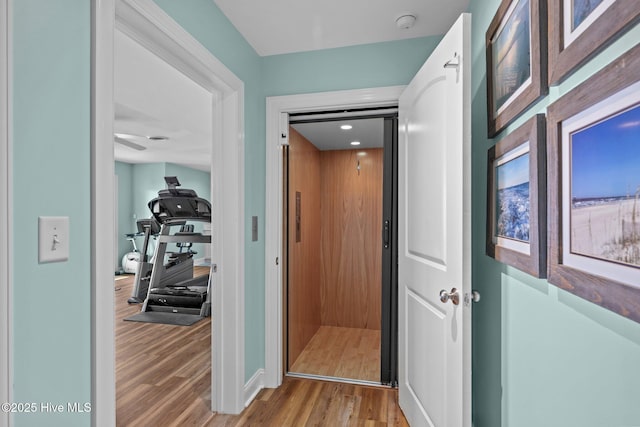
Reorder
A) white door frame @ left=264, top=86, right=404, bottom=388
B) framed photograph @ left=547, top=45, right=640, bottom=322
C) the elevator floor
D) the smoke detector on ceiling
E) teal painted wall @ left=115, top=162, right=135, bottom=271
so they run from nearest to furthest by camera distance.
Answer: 1. framed photograph @ left=547, top=45, right=640, bottom=322
2. the smoke detector on ceiling
3. white door frame @ left=264, top=86, right=404, bottom=388
4. the elevator floor
5. teal painted wall @ left=115, top=162, right=135, bottom=271

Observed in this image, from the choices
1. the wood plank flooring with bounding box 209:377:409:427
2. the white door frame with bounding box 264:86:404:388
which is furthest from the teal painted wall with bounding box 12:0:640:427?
the white door frame with bounding box 264:86:404:388

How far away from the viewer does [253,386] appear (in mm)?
2305

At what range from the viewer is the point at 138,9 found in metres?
1.29

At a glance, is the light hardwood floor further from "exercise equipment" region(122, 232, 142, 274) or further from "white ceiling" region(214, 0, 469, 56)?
"exercise equipment" region(122, 232, 142, 274)

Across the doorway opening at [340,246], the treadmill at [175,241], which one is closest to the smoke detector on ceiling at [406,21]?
the doorway opening at [340,246]

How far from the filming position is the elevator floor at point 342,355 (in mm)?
2695

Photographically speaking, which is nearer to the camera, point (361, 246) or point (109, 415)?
point (109, 415)
